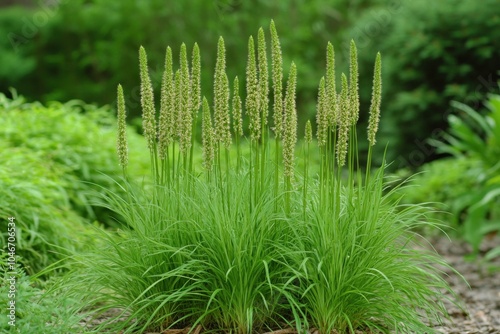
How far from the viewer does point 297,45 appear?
41.2 feet

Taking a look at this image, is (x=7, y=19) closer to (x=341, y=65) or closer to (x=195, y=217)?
(x=341, y=65)

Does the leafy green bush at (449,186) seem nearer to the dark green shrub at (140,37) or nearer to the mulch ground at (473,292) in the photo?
the mulch ground at (473,292)

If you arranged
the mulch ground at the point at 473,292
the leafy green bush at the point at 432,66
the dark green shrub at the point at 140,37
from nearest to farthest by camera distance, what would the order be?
the mulch ground at the point at 473,292 < the leafy green bush at the point at 432,66 < the dark green shrub at the point at 140,37

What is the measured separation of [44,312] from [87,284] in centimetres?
23

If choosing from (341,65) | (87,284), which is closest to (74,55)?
(341,65)

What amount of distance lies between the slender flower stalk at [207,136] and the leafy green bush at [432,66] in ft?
23.0

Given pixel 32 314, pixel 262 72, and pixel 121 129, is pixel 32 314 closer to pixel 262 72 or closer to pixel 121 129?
pixel 121 129

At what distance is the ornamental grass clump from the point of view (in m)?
3.14

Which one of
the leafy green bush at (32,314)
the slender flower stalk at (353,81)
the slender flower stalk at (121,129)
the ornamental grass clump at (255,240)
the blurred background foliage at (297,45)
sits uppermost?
the blurred background foliage at (297,45)

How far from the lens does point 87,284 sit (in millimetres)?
3311

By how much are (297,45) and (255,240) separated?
978cm

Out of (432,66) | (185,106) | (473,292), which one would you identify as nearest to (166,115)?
(185,106)

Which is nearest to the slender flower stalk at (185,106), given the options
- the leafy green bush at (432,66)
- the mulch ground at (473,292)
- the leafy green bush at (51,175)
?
the leafy green bush at (51,175)

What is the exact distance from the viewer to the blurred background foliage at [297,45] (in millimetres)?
9773
